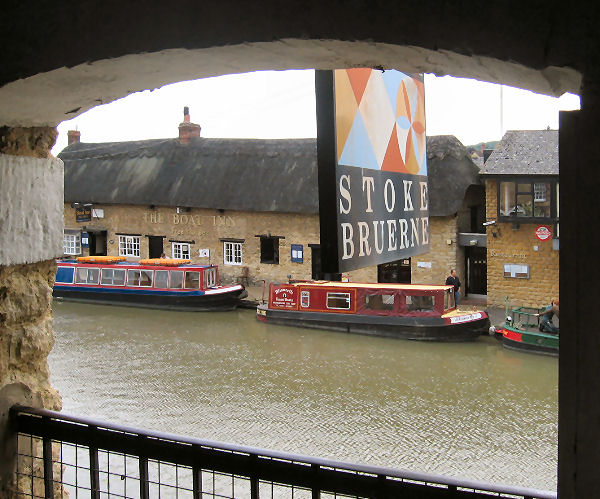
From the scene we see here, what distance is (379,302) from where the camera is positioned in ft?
55.9

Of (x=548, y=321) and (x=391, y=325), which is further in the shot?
(x=391, y=325)

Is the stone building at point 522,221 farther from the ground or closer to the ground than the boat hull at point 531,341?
farther from the ground

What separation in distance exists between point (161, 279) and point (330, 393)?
933cm

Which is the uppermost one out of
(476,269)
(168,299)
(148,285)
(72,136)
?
(72,136)

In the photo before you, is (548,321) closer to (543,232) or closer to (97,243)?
(543,232)

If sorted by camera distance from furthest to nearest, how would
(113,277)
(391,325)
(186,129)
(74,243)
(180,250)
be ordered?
(74,243), (186,129), (180,250), (113,277), (391,325)

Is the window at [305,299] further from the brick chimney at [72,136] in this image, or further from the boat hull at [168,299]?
the brick chimney at [72,136]

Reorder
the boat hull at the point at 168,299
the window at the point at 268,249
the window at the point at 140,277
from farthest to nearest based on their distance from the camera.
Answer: the window at the point at 268,249 → the window at the point at 140,277 → the boat hull at the point at 168,299

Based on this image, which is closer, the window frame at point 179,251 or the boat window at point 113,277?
the boat window at point 113,277

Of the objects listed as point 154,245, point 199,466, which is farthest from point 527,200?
point 199,466

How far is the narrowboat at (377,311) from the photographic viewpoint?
16.0 meters

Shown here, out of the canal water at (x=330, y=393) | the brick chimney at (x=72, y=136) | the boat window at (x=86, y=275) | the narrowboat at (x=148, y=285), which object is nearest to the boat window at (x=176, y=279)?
the narrowboat at (x=148, y=285)

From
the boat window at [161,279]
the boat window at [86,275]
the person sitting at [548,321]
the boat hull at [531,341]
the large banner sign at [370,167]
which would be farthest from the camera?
the boat window at [86,275]

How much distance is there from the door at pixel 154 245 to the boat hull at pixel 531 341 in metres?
13.9
